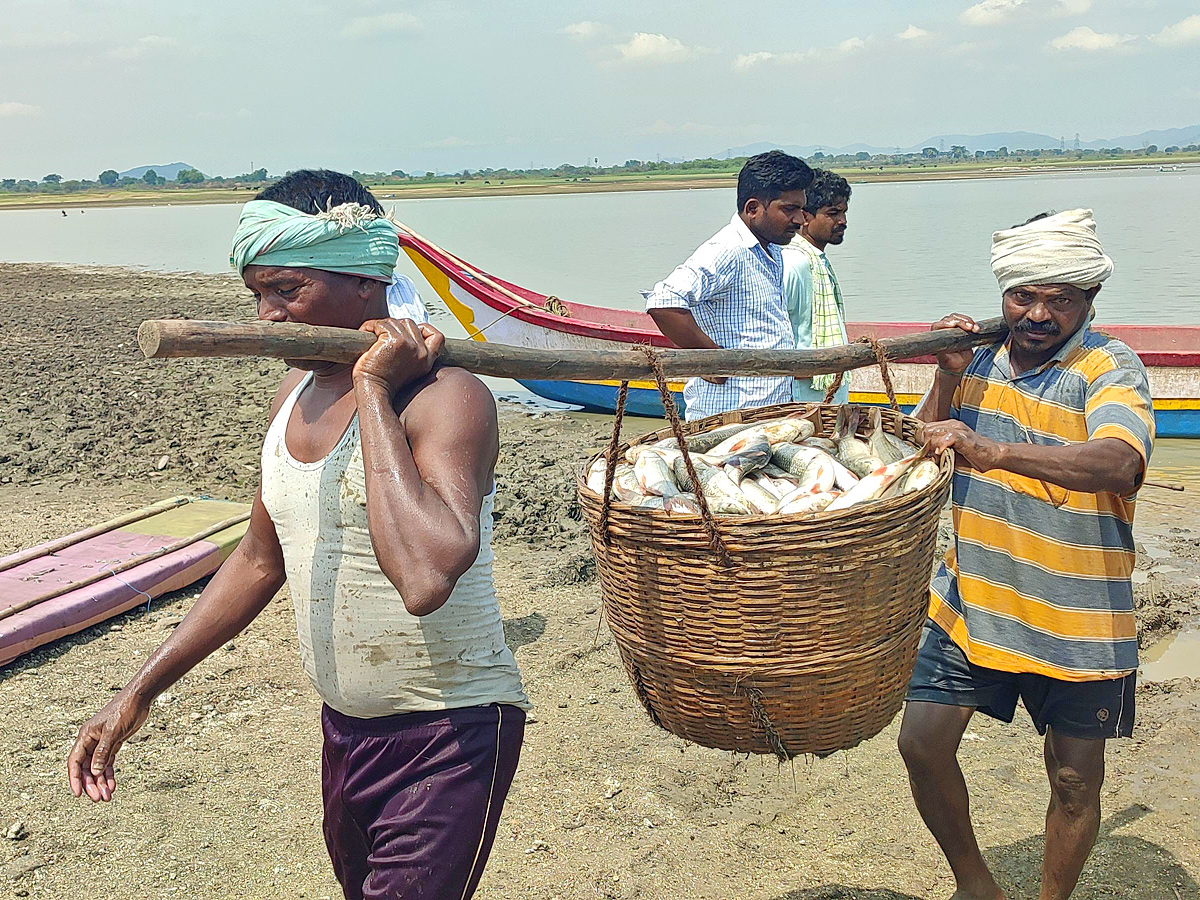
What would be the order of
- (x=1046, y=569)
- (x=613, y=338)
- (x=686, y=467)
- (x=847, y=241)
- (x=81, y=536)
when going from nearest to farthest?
(x=686, y=467) < (x=1046, y=569) < (x=81, y=536) < (x=613, y=338) < (x=847, y=241)

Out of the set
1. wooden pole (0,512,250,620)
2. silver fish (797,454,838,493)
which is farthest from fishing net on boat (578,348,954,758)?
wooden pole (0,512,250,620)

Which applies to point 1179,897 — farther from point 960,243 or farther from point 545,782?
point 960,243

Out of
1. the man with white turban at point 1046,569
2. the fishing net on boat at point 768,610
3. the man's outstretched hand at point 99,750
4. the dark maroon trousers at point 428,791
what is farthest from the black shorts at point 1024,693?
the man's outstretched hand at point 99,750

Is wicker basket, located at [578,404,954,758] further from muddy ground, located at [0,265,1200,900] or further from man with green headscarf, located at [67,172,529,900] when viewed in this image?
muddy ground, located at [0,265,1200,900]

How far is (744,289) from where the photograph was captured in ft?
14.0

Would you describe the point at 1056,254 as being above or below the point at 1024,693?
above

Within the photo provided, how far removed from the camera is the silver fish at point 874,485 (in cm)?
222

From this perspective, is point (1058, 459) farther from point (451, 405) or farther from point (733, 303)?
point (733, 303)

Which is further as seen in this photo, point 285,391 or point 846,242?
point 846,242

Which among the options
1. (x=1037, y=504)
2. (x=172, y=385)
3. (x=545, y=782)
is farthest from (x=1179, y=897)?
(x=172, y=385)

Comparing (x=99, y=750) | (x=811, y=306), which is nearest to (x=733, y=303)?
(x=811, y=306)

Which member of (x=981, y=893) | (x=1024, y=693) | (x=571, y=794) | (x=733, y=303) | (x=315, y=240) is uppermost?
(x=315, y=240)

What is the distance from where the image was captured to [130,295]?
20203 millimetres

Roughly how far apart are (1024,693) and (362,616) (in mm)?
1670
